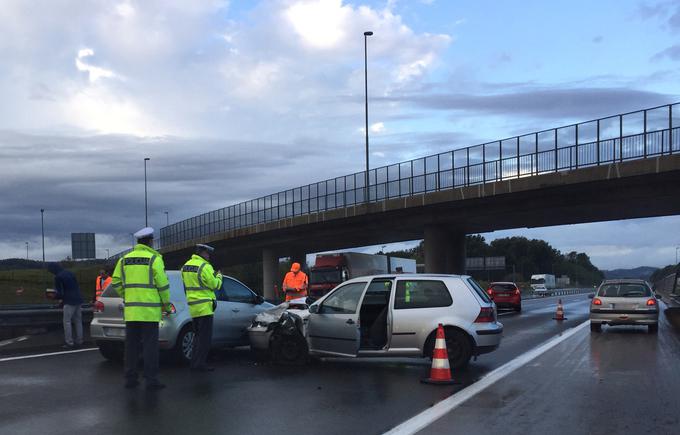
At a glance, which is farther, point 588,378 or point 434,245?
point 434,245

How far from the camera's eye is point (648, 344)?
52.0 feet

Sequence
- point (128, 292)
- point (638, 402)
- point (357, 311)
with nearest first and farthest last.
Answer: point (638, 402)
point (128, 292)
point (357, 311)

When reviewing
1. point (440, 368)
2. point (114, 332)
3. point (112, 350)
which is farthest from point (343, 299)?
point (112, 350)

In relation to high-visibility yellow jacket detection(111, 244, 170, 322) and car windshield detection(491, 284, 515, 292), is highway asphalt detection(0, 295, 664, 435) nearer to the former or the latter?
high-visibility yellow jacket detection(111, 244, 170, 322)

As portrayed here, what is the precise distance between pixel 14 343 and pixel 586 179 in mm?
21007

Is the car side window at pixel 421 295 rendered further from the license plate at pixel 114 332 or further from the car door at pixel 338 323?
the license plate at pixel 114 332

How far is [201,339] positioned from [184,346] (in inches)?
45.3

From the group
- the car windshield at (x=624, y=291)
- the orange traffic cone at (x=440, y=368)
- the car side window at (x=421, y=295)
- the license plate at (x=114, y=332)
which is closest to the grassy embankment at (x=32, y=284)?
the car windshield at (x=624, y=291)

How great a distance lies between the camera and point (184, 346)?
11688mm

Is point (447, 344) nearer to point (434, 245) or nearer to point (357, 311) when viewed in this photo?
point (357, 311)

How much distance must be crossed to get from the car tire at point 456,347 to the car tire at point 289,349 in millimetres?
2093

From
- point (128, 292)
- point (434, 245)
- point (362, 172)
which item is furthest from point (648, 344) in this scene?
point (362, 172)

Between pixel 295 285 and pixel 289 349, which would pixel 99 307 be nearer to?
pixel 289 349

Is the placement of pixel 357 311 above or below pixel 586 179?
below
